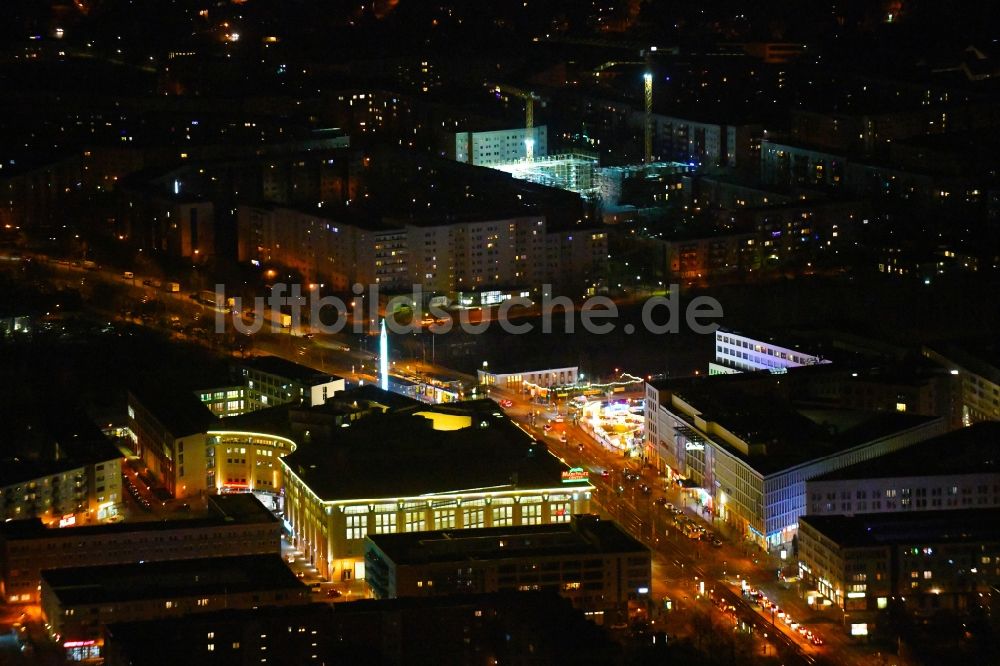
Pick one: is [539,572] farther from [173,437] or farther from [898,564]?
[173,437]

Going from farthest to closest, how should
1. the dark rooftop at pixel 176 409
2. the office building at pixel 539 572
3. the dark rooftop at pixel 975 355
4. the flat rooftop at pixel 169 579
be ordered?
the dark rooftop at pixel 975 355
the dark rooftop at pixel 176 409
the office building at pixel 539 572
the flat rooftop at pixel 169 579

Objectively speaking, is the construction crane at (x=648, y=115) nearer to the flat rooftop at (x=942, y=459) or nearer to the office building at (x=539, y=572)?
the flat rooftop at (x=942, y=459)

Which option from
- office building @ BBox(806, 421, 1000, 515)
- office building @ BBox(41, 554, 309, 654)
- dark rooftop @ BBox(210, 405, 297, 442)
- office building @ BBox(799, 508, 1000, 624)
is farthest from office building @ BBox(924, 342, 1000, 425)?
office building @ BBox(41, 554, 309, 654)

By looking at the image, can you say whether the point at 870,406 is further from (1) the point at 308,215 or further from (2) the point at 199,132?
(2) the point at 199,132

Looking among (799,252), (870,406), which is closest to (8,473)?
(870,406)

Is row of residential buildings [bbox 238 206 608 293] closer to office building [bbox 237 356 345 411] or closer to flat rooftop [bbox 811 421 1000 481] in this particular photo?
office building [bbox 237 356 345 411]

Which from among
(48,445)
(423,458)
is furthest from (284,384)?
(423,458)

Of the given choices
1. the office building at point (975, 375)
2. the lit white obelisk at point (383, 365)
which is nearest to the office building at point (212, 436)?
the lit white obelisk at point (383, 365)
